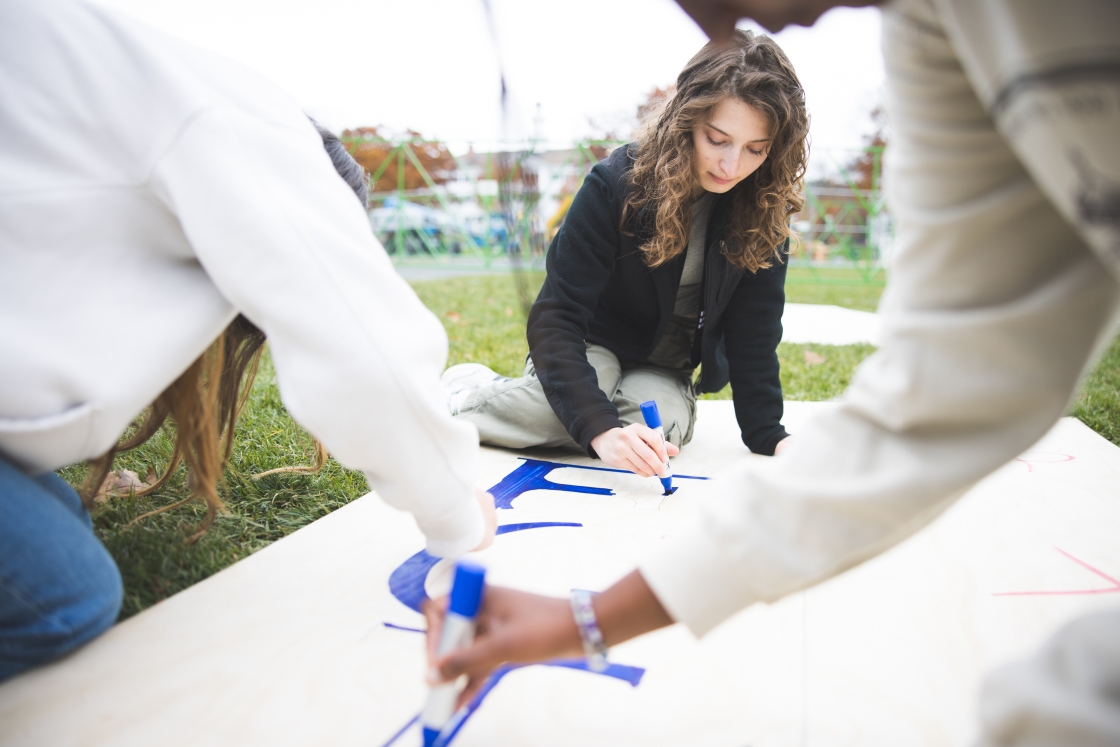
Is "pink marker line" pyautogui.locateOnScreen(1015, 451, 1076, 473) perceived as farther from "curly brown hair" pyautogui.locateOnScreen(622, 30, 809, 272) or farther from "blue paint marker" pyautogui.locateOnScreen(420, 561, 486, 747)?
"blue paint marker" pyautogui.locateOnScreen(420, 561, 486, 747)

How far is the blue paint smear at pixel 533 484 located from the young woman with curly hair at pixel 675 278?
0.07 m

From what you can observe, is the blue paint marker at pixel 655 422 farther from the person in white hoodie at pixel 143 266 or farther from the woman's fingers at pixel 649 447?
the person in white hoodie at pixel 143 266

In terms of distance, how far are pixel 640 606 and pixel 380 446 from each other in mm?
340

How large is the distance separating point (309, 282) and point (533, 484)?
3.00ft

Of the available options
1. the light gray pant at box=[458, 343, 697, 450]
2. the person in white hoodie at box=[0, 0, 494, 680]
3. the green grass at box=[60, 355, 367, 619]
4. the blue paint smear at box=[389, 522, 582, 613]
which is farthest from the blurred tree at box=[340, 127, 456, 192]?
the person in white hoodie at box=[0, 0, 494, 680]

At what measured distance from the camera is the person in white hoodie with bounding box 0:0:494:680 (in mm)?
771

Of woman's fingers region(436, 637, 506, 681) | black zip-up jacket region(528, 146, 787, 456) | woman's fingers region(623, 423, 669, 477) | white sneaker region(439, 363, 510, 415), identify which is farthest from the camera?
white sneaker region(439, 363, 510, 415)

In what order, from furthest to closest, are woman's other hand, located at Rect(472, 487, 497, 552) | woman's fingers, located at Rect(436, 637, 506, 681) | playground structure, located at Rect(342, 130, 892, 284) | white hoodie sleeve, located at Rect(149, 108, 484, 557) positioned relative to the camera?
playground structure, located at Rect(342, 130, 892, 284) < woman's other hand, located at Rect(472, 487, 497, 552) < white hoodie sleeve, located at Rect(149, 108, 484, 557) < woman's fingers, located at Rect(436, 637, 506, 681)

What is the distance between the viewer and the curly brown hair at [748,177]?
59.0 inches

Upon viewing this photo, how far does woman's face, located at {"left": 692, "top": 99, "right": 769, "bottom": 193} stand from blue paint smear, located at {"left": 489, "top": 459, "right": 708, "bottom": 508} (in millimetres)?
663

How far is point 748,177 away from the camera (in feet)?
5.50

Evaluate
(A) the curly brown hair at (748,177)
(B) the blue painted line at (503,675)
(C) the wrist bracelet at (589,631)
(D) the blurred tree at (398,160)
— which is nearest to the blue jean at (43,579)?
(B) the blue painted line at (503,675)

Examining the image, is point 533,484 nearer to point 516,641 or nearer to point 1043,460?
point 516,641

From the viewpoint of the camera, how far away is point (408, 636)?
100 centimetres
